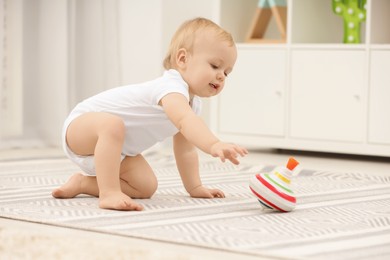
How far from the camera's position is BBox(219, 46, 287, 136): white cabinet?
2.93 meters

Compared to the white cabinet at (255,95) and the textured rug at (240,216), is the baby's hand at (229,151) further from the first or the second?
the white cabinet at (255,95)

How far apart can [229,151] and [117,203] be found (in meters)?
0.28

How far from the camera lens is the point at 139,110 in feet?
5.70

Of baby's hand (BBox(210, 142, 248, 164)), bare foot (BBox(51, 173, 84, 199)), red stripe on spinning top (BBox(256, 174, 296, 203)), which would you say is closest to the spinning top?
red stripe on spinning top (BBox(256, 174, 296, 203))

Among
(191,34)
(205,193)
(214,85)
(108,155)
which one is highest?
(191,34)

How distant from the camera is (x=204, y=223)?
1462 millimetres

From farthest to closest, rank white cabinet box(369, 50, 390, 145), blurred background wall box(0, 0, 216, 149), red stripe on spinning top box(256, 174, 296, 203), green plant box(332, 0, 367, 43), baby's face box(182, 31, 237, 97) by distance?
blurred background wall box(0, 0, 216, 149) → green plant box(332, 0, 367, 43) → white cabinet box(369, 50, 390, 145) → baby's face box(182, 31, 237, 97) → red stripe on spinning top box(256, 174, 296, 203)

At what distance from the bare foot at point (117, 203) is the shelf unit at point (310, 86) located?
1320 millimetres

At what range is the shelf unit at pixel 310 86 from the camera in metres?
2.72

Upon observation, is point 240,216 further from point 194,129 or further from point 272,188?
point 194,129

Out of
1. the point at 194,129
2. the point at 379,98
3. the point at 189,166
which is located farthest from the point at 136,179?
the point at 379,98

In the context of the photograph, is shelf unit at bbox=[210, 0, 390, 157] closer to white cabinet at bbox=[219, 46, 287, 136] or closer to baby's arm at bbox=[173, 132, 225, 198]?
white cabinet at bbox=[219, 46, 287, 136]

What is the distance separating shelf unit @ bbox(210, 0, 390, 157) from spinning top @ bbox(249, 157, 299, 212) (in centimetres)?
120

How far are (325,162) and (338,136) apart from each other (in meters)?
0.15
